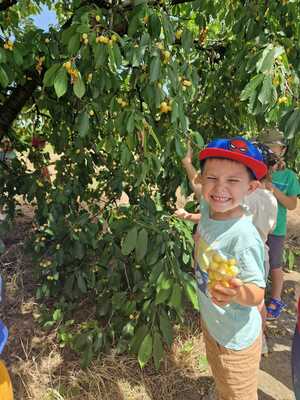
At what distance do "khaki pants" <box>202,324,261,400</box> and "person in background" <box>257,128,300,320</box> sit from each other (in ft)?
2.83

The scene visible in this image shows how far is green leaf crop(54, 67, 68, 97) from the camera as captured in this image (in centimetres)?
138

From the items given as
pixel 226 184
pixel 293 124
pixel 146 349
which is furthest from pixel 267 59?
pixel 146 349

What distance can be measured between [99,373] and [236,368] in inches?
38.5

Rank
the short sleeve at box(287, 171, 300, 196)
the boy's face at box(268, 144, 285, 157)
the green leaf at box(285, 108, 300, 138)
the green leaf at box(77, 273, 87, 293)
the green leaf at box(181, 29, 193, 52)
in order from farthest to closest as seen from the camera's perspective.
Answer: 1. the green leaf at box(77, 273, 87, 293)
2. the short sleeve at box(287, 171, 300, 196)
3. the boy's face at box(268, 144, 285, 157)
4. the green leaf at box(181, 29, 193, 52)
5. the green leaf at box(285, 108, 300, 138)

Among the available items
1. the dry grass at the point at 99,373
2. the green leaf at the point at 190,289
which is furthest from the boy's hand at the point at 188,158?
the dry grass at the point at 99,373

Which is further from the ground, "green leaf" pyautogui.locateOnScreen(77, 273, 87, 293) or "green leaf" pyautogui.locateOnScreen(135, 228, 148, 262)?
"green leaf" pyautogui.locateOnScreen(135, 228, 148, 262)

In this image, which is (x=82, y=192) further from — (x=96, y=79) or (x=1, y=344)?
(x=1, y=344)

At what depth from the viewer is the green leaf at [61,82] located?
1.38 m

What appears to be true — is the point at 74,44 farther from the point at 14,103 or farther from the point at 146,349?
the point at 146,349

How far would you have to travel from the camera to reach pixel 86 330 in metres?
2.27

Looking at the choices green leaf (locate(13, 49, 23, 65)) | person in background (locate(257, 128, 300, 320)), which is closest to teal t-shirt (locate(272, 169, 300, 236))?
person in background (locate(257, 128, 300, 320))

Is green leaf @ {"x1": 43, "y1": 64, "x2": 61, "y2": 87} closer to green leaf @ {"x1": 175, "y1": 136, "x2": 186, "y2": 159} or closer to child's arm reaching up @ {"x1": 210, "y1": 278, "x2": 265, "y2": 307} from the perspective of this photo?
green leaf @ {"x1": 175, "y1": 136, "x2": 186, "y2": 159}

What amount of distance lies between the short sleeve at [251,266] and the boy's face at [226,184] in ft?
0.52

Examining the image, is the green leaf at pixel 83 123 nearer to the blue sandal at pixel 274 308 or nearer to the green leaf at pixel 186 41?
the green leaf at pixel 186 41
